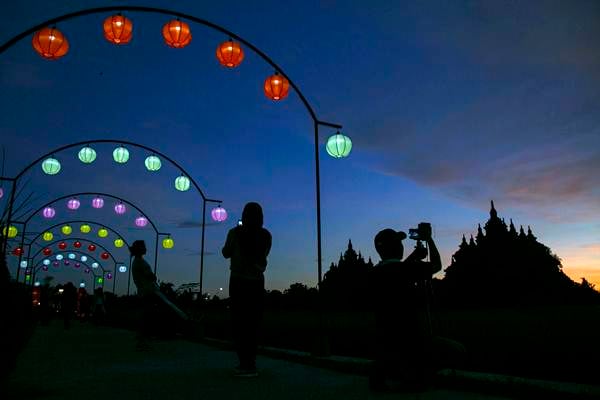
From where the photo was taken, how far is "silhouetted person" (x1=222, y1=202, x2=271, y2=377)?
5.98 metres

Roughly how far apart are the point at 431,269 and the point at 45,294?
24504 mm

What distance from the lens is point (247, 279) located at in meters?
6.07

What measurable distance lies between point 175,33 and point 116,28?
1.18m

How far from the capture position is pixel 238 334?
5.97 m

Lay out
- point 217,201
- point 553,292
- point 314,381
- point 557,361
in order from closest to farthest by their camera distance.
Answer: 1. point 314,381
2. point 557,361
3. point 217,201
4. point 553,292

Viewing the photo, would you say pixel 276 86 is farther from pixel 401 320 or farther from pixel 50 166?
pixel 50 166

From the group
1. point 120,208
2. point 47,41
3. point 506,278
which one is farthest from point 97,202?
point 506,278

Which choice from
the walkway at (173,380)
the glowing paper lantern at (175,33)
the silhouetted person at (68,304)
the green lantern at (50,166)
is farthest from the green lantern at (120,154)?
the walkway at (173,380)

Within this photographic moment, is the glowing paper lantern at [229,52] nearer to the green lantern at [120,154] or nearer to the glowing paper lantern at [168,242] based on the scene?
the green lantern at [120,154]

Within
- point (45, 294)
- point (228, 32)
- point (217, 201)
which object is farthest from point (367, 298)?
point (45, 294)

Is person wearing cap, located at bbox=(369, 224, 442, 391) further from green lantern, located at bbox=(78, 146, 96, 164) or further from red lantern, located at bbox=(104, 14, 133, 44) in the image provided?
green lantern, located at bbox=(78, 146, 96, 164)

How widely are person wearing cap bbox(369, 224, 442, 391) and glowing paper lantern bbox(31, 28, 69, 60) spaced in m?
8.93

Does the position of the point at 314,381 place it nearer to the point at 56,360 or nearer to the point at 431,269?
the point at 431,269

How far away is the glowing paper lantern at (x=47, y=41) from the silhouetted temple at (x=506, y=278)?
48264 mm
